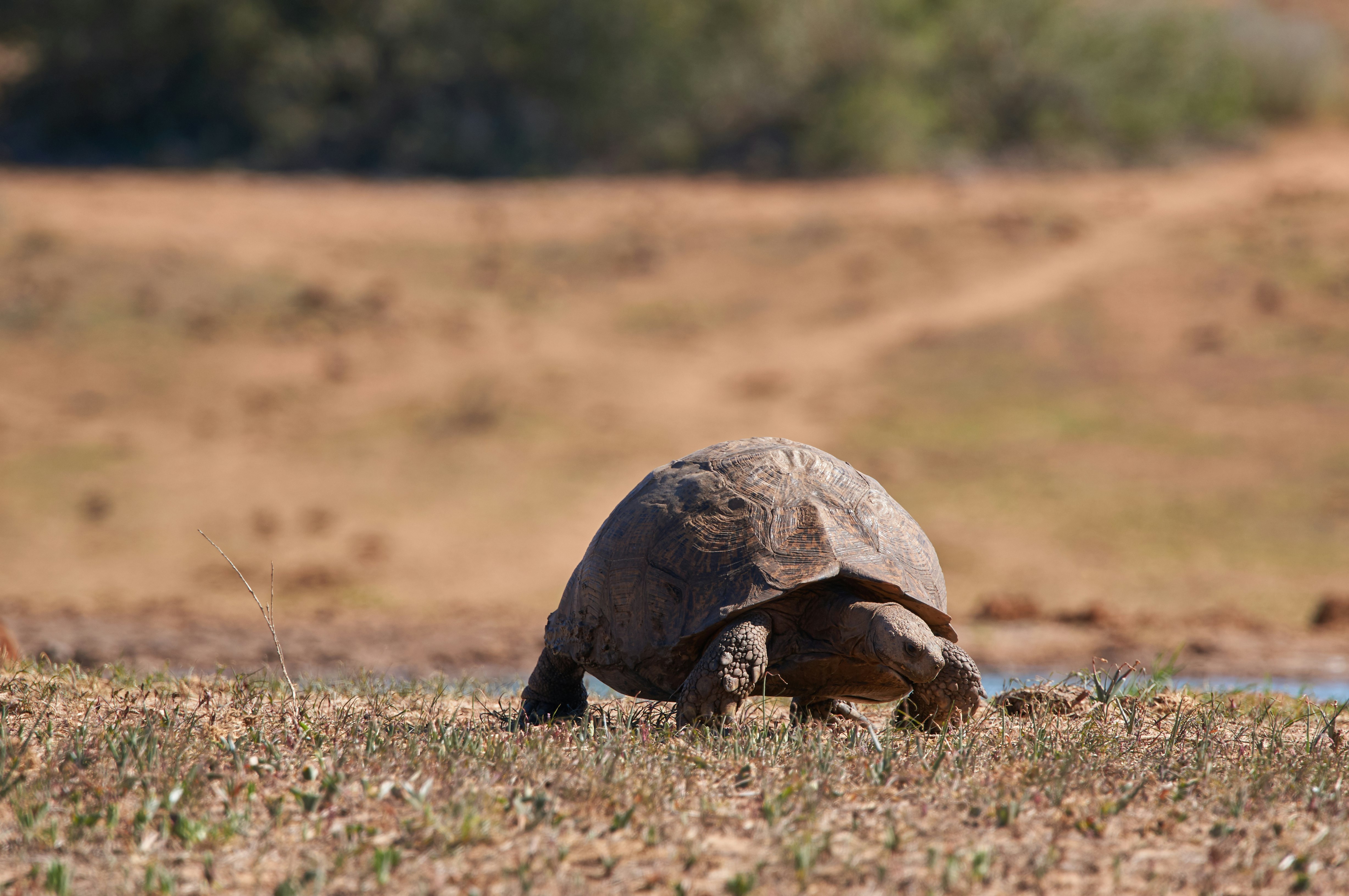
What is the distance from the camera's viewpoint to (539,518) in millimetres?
14914

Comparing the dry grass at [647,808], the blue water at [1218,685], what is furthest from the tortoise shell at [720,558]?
the blue water at [1218,685]

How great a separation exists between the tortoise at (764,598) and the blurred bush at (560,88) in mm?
22279

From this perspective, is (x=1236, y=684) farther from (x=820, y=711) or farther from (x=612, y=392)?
(x=612, y=392)

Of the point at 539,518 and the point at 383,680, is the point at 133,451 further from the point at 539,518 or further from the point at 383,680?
the point at 383,680

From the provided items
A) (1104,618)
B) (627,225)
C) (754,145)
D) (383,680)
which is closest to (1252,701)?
(383,680)

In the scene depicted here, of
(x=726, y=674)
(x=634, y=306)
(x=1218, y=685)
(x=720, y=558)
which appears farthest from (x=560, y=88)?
(x=726, y=674)

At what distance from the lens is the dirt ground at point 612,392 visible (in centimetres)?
1291

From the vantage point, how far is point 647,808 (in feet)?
12.5

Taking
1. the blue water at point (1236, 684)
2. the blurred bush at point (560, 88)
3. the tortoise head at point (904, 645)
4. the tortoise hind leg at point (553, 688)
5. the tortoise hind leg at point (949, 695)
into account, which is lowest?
the blue water at point (1236, 684)

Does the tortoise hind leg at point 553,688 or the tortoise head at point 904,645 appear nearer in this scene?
the tortoise head at point 904,645

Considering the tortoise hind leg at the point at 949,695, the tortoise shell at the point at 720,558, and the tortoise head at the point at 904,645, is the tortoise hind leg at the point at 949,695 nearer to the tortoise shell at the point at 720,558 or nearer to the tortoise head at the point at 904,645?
the tortoise head at the point at 904,645

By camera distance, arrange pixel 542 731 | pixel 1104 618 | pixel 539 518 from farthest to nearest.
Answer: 1. pixel 539 518
2. pixel 1104 618
3. pixel 542 731

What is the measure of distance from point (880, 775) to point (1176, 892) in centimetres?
93

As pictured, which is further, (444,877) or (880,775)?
(880,775)
